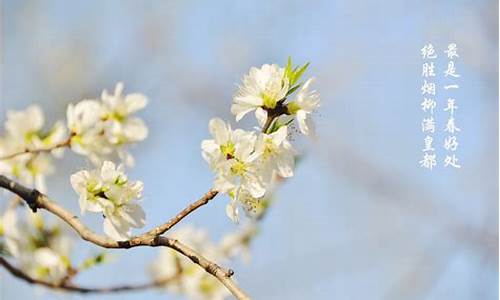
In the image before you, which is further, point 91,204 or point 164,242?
point 91,204

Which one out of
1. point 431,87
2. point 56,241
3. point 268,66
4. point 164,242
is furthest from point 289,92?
point 431,87

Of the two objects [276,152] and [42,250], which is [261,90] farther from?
[42,250]

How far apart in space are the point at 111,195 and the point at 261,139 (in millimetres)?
284

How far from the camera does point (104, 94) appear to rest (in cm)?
169

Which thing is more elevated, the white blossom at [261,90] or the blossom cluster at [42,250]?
the blossom cluster at [42,250]

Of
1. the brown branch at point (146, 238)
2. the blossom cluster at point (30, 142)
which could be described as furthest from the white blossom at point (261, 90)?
the blossom cluster at point (30, 142)

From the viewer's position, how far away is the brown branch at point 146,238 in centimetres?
103

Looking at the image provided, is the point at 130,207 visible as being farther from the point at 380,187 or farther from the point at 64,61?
the point at 64,61

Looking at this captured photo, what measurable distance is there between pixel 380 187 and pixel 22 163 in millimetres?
2001


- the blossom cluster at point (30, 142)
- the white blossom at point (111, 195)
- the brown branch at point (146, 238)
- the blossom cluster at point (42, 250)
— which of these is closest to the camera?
the brown branch at point (146, 238)

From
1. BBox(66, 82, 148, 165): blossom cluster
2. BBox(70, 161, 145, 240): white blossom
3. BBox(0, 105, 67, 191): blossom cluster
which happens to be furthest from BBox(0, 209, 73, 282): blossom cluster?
BBox(70, 161, 145, 240): white blossom

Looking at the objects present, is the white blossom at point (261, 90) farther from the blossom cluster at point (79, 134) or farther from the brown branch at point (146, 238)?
the blossom cluster at point (79, 134)

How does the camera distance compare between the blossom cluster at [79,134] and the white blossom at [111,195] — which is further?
the blossom cluster at [79,134]

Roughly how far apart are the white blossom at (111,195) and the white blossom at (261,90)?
0.22 metres
